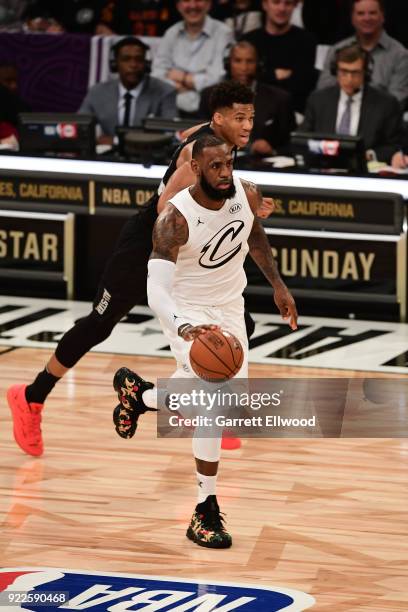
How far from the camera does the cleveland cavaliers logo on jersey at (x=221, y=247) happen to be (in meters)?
5.76

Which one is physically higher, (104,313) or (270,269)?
(270,269)

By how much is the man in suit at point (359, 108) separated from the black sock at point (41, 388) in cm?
430

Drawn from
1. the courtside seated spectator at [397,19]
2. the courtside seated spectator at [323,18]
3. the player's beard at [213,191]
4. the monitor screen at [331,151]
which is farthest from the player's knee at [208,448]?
the courtside seated spectator at [323,18]

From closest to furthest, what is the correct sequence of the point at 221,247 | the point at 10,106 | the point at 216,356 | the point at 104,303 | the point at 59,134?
1. the point at 216,356
2. the point at 221,247
3. the point at 104,303
4. the point at 59,134
5. the point at 10,106

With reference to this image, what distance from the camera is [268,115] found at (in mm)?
10891

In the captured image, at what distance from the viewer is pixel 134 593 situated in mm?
5227

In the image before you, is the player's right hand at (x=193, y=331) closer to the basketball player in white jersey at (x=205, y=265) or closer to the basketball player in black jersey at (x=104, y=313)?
the basketball player in white jersey at (x=205, y=265)

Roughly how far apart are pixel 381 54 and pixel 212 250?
6.29 meters

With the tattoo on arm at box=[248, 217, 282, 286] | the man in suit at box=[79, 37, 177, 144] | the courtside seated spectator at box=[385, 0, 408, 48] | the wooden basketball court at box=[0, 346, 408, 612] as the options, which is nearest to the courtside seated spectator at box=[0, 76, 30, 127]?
the man in suit at box=[79, 37, 177, 144]

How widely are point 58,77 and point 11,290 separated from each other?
131 inches

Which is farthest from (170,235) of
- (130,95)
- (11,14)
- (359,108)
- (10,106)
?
(11,14)

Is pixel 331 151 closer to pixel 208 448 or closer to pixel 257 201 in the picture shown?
pixel 257 201

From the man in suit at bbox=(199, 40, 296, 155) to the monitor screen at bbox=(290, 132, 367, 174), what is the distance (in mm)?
711

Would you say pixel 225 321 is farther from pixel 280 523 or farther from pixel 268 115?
pixel 268 115
